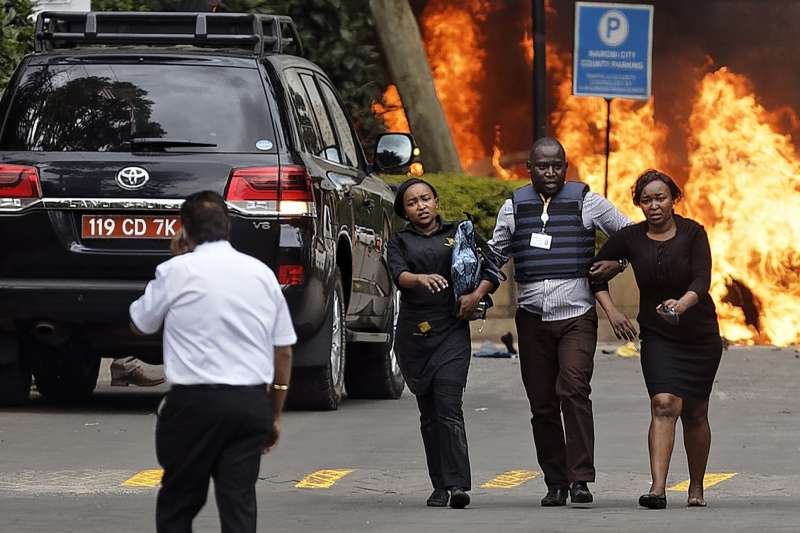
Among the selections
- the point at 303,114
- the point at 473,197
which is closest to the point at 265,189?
the point at 303,114

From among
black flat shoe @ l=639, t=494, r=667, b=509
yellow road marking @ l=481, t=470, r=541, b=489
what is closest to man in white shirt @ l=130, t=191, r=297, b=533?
black flat shoe @ l=639, t=494, r=667, b=509

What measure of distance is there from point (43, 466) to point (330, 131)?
3777 millimetres

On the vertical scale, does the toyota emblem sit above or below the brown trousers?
above

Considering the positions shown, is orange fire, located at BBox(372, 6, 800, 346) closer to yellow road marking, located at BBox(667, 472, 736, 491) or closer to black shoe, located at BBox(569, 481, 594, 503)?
yellow road marking, located at BBox(667, 472, 736, 491)

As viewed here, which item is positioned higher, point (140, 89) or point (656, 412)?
point (140, 89)

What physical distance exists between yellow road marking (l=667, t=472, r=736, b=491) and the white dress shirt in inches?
162

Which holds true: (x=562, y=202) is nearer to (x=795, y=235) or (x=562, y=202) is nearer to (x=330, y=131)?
(x=330, y=131)

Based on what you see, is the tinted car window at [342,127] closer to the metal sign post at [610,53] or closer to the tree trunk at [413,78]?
the metal sign post at [610,53]

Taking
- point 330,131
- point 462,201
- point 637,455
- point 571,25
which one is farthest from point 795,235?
point 637,455

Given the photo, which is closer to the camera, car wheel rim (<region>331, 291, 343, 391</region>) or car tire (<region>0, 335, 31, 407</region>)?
car wheel rim (<region>331, 291, 343, 391</region>)

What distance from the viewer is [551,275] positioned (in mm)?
10195

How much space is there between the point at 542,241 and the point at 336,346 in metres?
3.83

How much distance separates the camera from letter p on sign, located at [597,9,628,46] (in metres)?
23.4

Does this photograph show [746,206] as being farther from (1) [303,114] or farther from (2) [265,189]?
(2) [265,189]
